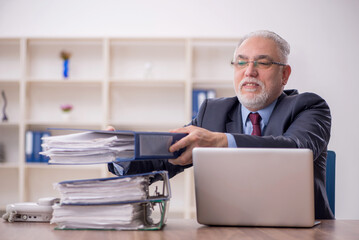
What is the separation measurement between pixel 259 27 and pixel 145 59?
1.30 meters

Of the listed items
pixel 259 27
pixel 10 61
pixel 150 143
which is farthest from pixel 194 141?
pixel 10 61

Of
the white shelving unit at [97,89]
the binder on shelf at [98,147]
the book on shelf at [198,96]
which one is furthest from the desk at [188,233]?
the white shelving unit at [97,89]

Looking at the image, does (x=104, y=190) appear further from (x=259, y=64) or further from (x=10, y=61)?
(x=10, y=61)

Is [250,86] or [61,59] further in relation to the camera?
[61,59]

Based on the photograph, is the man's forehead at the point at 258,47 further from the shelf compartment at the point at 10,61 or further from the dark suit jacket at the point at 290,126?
the shelf compartment at the point at 10,61

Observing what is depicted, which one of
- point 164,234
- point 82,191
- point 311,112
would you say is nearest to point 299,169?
point 164,234

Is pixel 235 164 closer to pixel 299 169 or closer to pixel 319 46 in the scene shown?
pixel 299 169

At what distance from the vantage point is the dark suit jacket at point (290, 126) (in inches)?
56.4

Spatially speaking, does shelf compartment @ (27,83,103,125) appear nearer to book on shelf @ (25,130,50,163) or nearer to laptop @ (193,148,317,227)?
book on shelf @ (25,130,50,163)

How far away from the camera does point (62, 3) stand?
4676 millimetres

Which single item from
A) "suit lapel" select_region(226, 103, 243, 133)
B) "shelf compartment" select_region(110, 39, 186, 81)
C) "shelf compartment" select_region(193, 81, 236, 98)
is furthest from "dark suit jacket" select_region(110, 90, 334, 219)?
"shelf compartment" select_region(110, 39, 186, 81)

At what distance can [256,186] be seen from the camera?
1.03 metres

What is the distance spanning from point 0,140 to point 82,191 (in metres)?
3.95

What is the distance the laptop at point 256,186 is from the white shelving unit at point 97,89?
336 cm
